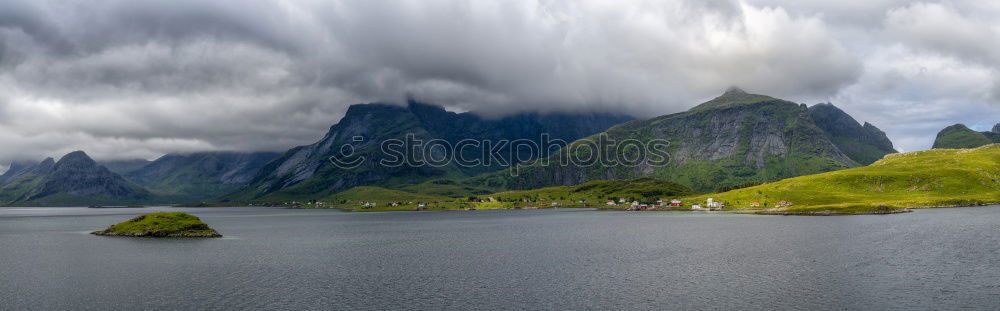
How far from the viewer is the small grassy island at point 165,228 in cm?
17450

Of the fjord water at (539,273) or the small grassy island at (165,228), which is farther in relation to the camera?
the small grassy island at (165,228)

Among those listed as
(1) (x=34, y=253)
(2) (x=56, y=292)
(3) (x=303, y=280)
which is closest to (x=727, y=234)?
(3) (x=303, y=280)

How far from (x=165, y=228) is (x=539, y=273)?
146m

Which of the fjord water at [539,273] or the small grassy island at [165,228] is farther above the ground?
the small grassy island at [165,228]

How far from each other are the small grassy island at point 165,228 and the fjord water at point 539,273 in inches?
925

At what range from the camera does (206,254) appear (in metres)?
124

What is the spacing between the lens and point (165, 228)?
176500 mm

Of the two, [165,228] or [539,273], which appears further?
[165,228]

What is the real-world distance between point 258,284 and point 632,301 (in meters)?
57.3

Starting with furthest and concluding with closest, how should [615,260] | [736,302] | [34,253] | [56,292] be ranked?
[34,253], [615,260], [56,292], [736,302]

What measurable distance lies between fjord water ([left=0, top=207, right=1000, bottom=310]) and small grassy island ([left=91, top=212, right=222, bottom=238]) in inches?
925

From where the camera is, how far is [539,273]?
9156 centimetres

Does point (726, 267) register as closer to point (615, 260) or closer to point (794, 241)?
point (615, 260)

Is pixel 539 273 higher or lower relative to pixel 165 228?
lower
